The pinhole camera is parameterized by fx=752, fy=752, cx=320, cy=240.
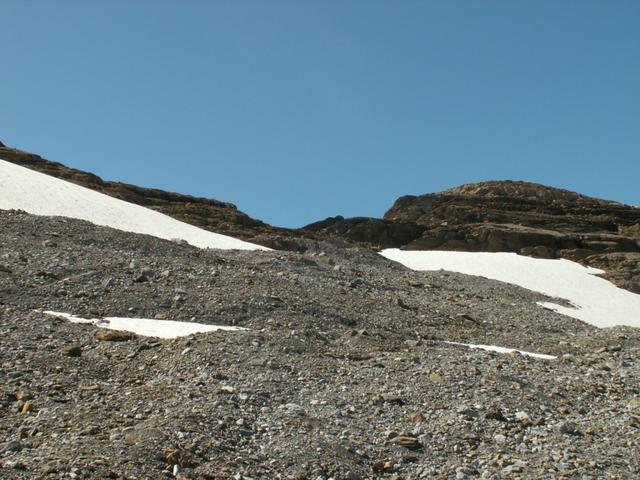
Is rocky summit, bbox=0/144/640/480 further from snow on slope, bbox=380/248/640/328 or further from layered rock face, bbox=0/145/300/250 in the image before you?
layered rock face, bbox=0/145/300/250

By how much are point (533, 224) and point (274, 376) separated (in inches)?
2030

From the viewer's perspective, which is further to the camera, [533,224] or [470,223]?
[533,224]

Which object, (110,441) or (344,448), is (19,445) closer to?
(110,441)

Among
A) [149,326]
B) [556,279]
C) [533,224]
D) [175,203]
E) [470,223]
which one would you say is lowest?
[149,326]

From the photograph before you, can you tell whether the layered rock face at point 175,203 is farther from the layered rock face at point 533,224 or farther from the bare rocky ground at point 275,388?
the bare rocky ground at point 275,388

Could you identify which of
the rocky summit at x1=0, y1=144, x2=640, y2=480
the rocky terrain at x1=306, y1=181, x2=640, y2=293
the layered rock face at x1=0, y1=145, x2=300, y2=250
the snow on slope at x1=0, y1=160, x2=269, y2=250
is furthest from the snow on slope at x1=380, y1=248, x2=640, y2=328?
the snow on slope at x1=0, y1=160, x2=269, y2=250

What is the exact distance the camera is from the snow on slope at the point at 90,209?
97.0 ft

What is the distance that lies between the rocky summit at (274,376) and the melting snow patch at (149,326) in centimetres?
9

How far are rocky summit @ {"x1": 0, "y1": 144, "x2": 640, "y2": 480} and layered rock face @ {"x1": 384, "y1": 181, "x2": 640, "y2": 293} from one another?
22.0 meters

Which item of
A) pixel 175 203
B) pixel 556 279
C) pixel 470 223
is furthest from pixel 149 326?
pixel 470 223

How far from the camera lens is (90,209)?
103 ft

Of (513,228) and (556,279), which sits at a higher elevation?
(513,228)

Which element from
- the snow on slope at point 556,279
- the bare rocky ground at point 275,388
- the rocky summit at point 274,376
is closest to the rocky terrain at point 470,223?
the snow on slope at point 556,279

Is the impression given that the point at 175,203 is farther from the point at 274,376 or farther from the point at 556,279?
the point at 274,376
